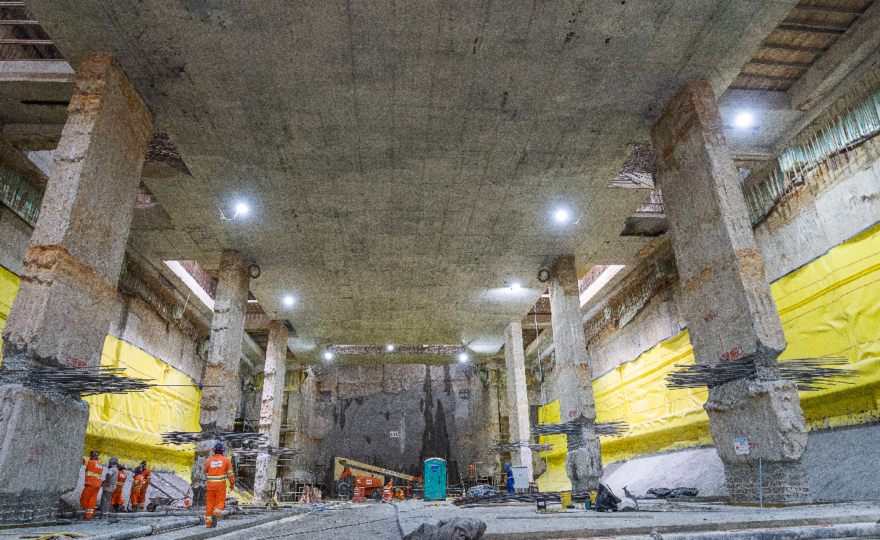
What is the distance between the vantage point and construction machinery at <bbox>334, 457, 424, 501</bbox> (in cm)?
2541

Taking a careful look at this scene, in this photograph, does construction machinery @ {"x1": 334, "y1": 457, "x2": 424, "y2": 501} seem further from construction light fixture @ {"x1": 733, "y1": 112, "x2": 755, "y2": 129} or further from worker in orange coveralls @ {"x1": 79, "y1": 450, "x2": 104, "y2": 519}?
construction light fixture @ {"x1": 733, "y1": 112, "x2": 755, "y2": 129}

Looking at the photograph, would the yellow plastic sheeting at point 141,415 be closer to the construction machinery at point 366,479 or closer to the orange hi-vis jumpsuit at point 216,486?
the orange hi-vis jumpsuit at point 216,486

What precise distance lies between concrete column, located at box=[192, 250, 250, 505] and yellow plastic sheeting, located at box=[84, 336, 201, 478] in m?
0.89

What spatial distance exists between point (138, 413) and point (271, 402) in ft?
15.8

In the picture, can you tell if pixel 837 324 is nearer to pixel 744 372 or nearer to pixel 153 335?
pixel 744 372

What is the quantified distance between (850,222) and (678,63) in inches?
185

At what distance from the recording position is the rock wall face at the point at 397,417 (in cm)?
3086

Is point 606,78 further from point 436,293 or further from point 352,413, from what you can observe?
point 352,413

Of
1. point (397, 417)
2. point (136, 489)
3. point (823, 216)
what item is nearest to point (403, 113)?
point (823, 216)

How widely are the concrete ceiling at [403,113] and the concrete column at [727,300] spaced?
122cm

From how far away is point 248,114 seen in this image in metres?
10.3

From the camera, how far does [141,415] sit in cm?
1792

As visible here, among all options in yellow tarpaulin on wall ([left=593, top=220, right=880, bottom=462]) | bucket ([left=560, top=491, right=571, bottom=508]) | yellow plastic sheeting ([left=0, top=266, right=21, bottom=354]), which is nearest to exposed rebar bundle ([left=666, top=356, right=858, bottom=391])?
yellow tarpaulin on wall ([left=593, top=220, right=880, bottom=462])

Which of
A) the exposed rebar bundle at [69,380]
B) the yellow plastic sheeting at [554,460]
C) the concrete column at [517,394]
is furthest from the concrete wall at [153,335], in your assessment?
the yellow plastic sheeting at [554,460]
